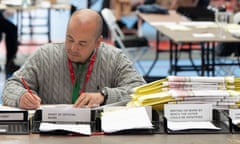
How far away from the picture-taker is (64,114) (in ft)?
8.45

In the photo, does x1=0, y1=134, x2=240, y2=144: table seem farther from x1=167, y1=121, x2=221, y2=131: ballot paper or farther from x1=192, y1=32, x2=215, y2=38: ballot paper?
x1=192, y1=32, x2=215, y2=38: ballot paper

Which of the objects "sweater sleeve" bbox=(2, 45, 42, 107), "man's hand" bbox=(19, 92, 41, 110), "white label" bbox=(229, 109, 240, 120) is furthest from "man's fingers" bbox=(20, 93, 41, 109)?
"white label" bbox=(229, 109, 240, 120)

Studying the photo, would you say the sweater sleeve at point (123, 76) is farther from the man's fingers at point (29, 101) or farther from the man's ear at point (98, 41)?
the man's fingers at point (29, 101)

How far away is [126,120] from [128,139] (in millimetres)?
184

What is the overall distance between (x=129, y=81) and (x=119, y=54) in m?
0.21

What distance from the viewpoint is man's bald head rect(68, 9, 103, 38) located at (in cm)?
333

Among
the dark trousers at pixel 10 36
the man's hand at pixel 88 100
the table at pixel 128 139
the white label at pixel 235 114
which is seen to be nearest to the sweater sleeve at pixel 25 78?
the man's hand at pixel 88 100

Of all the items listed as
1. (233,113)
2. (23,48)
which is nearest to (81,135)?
(233,113)

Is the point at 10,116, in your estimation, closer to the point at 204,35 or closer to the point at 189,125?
the point at 189,125

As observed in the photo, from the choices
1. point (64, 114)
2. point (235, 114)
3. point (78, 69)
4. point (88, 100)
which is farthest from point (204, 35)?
point (64, 114)

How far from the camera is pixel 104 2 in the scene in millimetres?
11461

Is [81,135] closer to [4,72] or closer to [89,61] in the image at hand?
[89,61]

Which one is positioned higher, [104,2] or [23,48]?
[104,2]

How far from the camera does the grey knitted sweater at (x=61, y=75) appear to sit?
343cm
